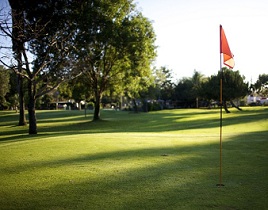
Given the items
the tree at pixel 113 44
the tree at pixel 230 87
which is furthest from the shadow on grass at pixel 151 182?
the tree at pixel 230 87

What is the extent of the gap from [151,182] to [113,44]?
27.7m

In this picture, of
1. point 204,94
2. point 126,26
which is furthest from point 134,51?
point 204,94

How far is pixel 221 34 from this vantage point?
7520 millimetres

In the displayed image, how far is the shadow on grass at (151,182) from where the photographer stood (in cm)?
529

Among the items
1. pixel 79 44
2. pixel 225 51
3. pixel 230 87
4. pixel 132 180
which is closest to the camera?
pixel 132 180

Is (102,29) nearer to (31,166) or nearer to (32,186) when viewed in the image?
(31,166)

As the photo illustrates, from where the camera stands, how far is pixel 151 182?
664 centimetres

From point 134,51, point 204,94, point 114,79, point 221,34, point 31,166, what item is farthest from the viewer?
point 204,94

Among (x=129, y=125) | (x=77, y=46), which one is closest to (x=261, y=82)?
(x=129, y=125)

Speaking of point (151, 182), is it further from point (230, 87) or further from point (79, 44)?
point (230, 87)

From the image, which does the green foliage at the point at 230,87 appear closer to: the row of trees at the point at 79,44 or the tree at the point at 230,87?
the tree at the point at 230,87

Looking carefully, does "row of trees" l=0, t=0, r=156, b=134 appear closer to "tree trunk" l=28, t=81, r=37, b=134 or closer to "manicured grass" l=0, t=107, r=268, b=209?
"tree trunk" l=28, t=81, r=37, b=134

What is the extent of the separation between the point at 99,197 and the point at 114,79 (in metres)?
34.0

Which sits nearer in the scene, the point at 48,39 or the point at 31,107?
the point at 31,107
